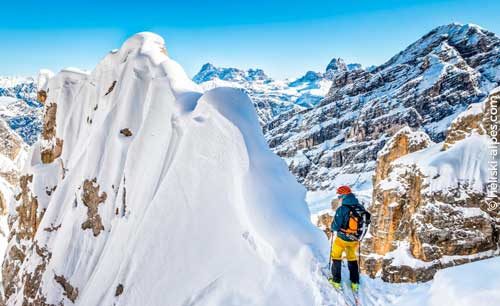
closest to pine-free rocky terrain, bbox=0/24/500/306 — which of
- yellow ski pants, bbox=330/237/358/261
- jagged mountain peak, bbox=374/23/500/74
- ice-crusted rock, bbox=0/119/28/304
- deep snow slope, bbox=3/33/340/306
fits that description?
deep snow slope, bbox=3/33/340/306

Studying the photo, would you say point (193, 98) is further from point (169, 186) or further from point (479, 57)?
point (479, 57)

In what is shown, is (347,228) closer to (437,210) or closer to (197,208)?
(197,208)

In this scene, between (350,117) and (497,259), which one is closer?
(497,259)

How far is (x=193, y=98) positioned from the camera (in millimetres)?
17875

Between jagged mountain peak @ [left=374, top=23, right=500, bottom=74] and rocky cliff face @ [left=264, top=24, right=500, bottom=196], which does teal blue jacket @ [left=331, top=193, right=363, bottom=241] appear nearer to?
rocky cliff face @ [left=264, top=24, right=500, bottom=196]

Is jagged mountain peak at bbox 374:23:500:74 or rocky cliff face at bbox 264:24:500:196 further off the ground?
jagged mountain peak at bbox 374:23:500:74

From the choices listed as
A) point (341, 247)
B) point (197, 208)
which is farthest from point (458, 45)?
point (341, 247)

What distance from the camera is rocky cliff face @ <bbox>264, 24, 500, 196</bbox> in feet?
378

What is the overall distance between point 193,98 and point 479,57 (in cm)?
14469

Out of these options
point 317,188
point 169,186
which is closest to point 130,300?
point 169,186

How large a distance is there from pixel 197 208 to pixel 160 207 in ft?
7.25

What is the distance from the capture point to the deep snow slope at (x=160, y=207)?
10297 mm

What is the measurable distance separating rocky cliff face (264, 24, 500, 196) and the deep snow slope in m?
87.4

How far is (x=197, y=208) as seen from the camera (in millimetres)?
13266
